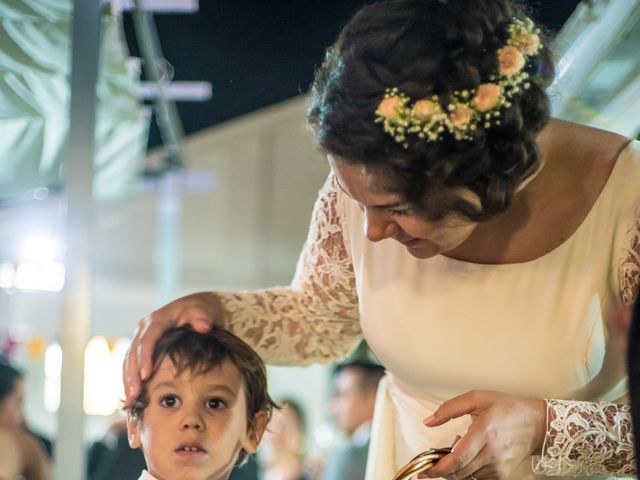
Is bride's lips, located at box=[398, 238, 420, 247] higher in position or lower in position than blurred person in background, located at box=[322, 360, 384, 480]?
higher

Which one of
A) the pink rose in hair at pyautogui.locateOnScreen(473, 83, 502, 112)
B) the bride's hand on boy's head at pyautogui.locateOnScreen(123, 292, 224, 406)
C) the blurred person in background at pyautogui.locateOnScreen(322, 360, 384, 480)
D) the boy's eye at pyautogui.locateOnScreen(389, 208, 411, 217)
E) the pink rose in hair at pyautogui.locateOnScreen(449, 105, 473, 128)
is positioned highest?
the pink rose in hair at pyautogui.locateOnScreen(473, 83, 502, 112)

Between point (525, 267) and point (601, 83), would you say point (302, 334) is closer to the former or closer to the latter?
point (525, 267)

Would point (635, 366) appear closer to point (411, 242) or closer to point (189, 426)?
point (411, 242)

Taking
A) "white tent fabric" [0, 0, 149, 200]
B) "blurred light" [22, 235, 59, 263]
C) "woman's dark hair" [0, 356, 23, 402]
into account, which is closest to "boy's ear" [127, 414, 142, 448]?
"white tent fabric" [0, 0, 149, 200]

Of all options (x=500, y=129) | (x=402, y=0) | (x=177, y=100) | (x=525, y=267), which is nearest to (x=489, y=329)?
(x=525, y=267)

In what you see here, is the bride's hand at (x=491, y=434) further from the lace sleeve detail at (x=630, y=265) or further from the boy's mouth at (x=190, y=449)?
the boy's mouth at (x=190, y=449)

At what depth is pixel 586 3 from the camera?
1.25 m

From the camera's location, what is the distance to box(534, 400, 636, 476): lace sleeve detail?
1.10m

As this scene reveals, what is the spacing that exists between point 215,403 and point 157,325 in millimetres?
128

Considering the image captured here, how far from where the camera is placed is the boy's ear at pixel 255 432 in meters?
1.25

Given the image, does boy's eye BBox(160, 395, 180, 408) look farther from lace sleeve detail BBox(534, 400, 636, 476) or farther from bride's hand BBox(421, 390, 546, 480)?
lace sleeve detail BBox(534, 400, 636, 476)

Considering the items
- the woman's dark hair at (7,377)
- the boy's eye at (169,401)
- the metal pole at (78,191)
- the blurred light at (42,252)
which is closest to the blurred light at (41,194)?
the blurred light at (42,252)

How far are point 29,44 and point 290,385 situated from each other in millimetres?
706

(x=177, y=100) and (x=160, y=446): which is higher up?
(x=177, y=100)
